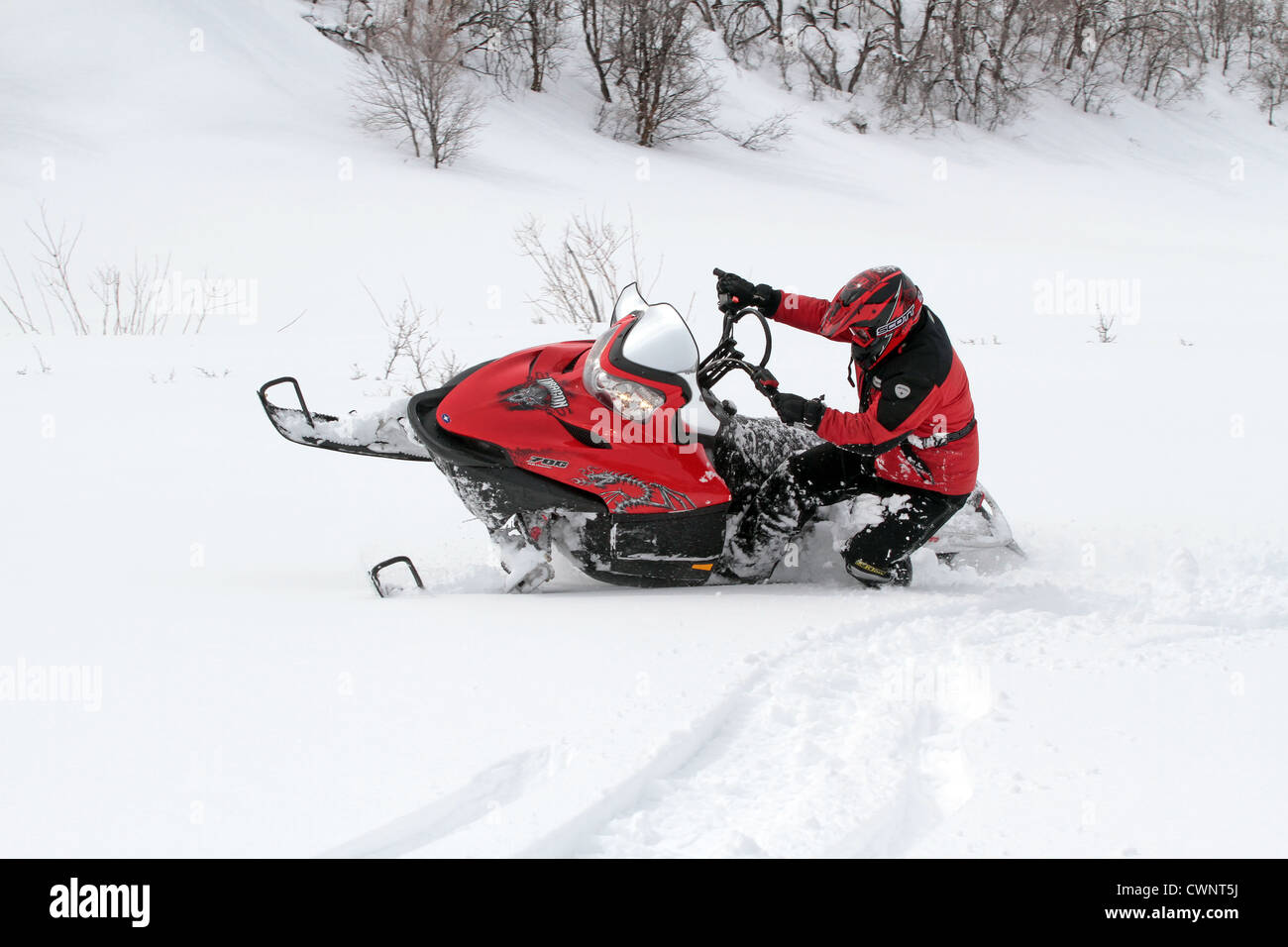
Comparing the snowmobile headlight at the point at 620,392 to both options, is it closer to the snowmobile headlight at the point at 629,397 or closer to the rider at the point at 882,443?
the snowmobile headlight at the point at 629,397

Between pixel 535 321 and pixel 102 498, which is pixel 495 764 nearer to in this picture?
pixel 102 498

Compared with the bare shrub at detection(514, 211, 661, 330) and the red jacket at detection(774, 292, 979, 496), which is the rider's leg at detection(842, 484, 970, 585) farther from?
the bare shrub at detection(514, 211, 661, 330)

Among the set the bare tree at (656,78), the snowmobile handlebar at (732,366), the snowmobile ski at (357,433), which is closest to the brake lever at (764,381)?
the snowmobile handlebar at (732,366)

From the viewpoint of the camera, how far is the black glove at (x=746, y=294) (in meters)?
3.90

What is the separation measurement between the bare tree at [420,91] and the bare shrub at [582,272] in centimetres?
356

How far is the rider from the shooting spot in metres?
3.48

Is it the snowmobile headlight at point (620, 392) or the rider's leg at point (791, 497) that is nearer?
the snowmobile headlight at point (620, 392)

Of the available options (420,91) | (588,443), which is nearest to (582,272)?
(588,443)

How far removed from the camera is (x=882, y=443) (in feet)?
11.5

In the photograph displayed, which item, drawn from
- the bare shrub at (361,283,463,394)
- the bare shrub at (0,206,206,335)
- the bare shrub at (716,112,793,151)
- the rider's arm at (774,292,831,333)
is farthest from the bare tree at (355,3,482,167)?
the rider's arm at (774,292,831,333)

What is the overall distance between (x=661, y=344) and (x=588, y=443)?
43cm

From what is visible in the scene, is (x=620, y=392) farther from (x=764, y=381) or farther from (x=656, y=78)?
A: (x=656, y=78)
